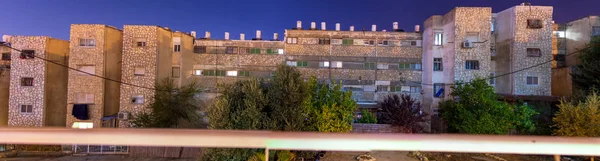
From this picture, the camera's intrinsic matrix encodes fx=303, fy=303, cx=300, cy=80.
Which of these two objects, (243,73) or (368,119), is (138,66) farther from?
(368,119)

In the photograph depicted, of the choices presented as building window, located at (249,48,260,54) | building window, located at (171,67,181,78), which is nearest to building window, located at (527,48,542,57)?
building window, located at (249,48,260,54)

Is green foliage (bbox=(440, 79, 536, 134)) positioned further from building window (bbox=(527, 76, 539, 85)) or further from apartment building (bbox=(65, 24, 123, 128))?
apartment building (bbox=(65, 24, 123, 128))

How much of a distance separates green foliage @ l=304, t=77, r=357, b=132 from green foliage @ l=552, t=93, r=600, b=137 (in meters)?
8.76

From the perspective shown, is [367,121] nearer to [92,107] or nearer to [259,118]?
[259,118]

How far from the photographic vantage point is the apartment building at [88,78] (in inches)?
774

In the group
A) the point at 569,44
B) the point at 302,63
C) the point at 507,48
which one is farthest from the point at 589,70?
the point at 302,63

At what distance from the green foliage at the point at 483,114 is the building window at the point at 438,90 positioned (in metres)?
4.53

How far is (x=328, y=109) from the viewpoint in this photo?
1284 cm

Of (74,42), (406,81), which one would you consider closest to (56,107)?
(74,42)

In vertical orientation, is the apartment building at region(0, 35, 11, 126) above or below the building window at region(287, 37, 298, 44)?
below

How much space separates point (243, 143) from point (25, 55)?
25923 millimetres

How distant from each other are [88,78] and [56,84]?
11.1 ft

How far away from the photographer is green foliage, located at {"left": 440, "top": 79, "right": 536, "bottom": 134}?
48.6 ft

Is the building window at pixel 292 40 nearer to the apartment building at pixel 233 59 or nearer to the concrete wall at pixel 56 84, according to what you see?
the apartment building at pixel 233 59
